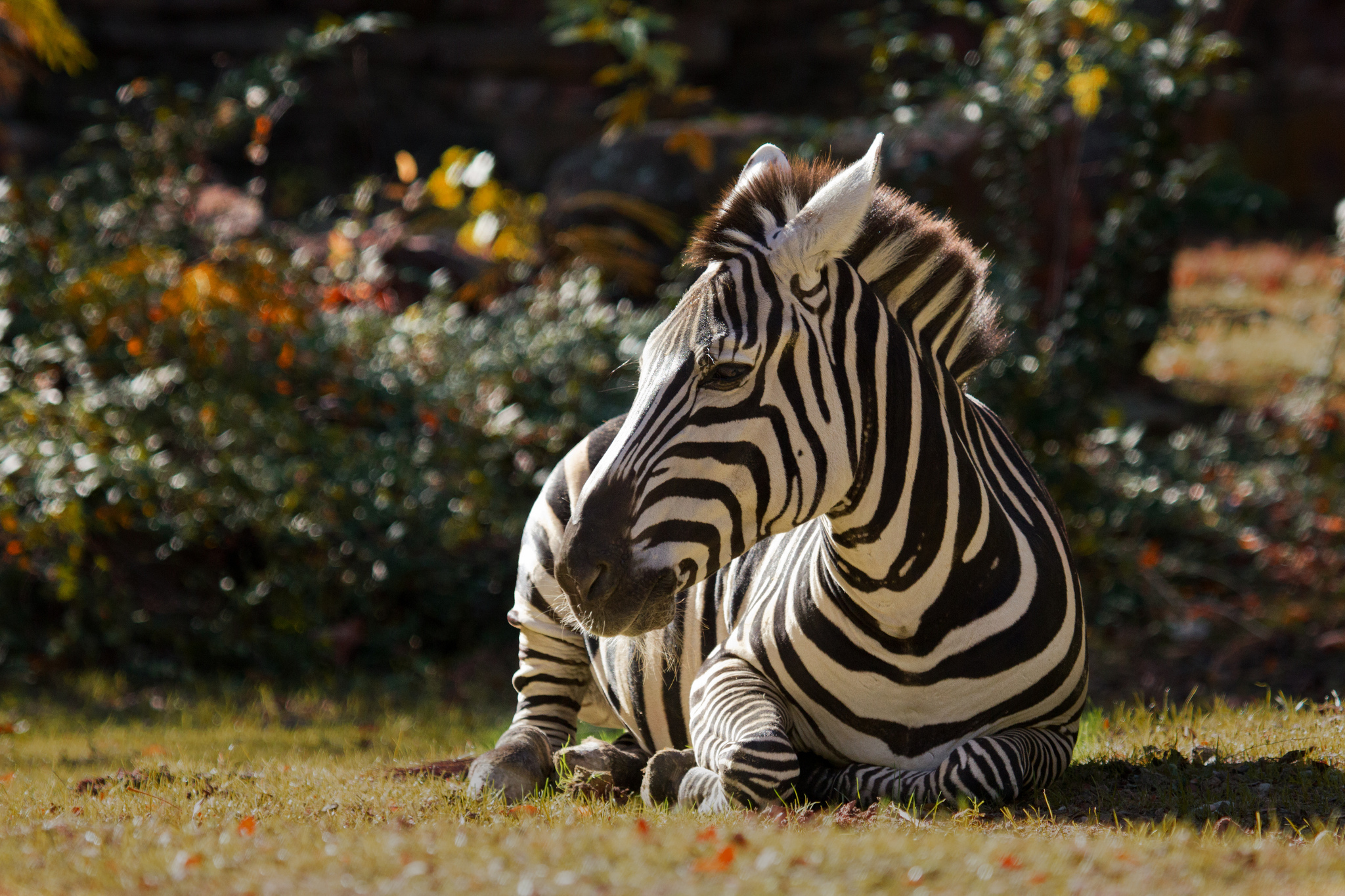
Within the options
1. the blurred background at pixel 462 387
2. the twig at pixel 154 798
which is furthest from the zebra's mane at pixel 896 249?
the blurred background at pixel 462 387

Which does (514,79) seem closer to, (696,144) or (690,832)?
(696,144)

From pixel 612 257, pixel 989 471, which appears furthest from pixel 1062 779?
pixel 612 257

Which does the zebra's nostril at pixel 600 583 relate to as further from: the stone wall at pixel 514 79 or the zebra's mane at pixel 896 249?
the stone wall at pixel 514 79

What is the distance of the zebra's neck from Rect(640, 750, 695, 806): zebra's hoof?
2.55ft

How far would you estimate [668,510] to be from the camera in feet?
10.9

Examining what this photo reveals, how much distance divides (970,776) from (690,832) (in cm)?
90

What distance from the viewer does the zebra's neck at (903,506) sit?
3.53 m

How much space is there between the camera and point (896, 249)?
3.69 metres

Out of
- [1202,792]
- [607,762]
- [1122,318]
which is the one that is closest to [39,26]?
[607,762]

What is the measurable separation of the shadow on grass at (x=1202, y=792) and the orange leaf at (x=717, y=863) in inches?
47.4

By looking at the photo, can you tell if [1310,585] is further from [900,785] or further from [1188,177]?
[900,785]

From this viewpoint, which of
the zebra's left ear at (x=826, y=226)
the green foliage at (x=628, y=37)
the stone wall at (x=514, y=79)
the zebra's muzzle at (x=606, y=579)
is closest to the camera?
the zebra's muzzle at (x=606, y=579)

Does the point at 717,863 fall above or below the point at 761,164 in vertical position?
below

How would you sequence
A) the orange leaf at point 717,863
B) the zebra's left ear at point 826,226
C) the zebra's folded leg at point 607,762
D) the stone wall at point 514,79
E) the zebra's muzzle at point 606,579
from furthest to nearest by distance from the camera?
the stone wall at point 514,79 < the zebra's folded leg at point 607,762 < the zebra's left ear at point 826,226 < the zebra's muzzle at point 606,579 < the orange leaf at point 717,863
